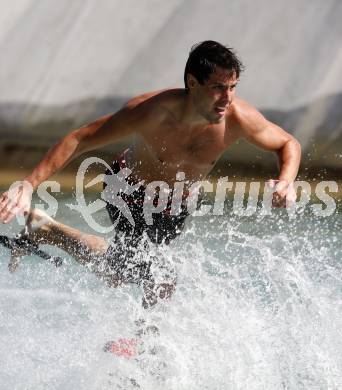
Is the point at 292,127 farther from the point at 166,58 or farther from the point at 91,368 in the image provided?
the point at 91,368

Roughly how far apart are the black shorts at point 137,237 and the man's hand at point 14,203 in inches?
19.5

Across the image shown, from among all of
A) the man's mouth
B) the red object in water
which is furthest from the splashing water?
the man's mouth

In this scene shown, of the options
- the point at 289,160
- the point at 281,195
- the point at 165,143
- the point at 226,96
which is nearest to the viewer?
the point at 281,195

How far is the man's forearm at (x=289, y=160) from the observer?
2898 mm

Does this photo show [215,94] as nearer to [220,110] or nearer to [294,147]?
[220,110]

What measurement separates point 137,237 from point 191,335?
0.40 meters

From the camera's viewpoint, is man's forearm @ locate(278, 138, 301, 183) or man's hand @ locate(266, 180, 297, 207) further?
man's forearm @ locate(278, 138, 301, 183)

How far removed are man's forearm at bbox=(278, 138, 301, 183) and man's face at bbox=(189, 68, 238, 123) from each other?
0.25m

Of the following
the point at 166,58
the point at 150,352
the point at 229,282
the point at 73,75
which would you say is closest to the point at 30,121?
the point at 73,75

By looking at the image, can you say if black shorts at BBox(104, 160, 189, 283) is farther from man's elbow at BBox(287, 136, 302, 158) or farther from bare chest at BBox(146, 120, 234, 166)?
man's elbow at BBox(287, 136, 302, 158)

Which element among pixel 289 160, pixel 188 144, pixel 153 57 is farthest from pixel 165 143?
pixel 153 57

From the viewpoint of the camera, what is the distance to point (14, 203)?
2.77 meters

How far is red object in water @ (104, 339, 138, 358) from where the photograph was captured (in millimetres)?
3035

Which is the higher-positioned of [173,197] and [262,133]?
[262,133]
